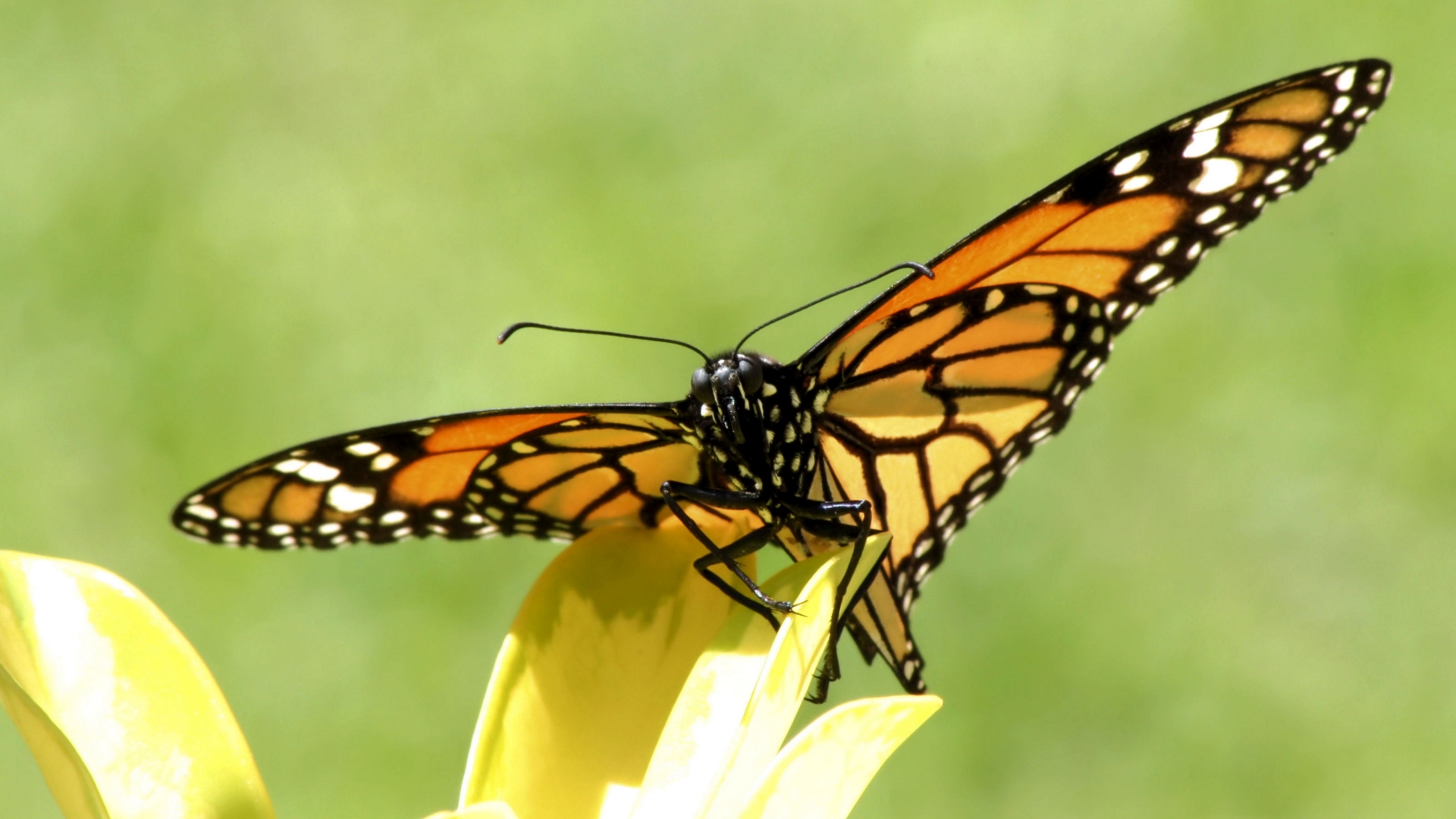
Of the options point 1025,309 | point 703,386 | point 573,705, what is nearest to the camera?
point 573,705

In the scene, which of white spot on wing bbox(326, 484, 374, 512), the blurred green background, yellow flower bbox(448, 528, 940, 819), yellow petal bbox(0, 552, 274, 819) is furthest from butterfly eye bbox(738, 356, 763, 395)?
the blurred green background

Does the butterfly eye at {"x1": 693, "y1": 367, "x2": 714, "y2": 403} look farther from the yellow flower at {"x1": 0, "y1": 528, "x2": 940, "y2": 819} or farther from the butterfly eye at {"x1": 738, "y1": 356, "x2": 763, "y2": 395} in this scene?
the yellow flower at {"x1": 0, "y1": 528, "x2": 940, "y2": 819}

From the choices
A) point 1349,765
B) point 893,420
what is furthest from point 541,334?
point 893,420

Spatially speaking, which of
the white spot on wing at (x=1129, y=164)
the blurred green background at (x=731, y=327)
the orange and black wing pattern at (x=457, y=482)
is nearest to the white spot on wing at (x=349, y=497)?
the orange and black wing pattern at (x=457, y=482)

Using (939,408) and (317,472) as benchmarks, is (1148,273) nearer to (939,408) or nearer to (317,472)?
(939,408)

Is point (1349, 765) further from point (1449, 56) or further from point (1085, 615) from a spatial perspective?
point (1449, 56)

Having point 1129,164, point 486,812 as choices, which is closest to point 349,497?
point 486,812
